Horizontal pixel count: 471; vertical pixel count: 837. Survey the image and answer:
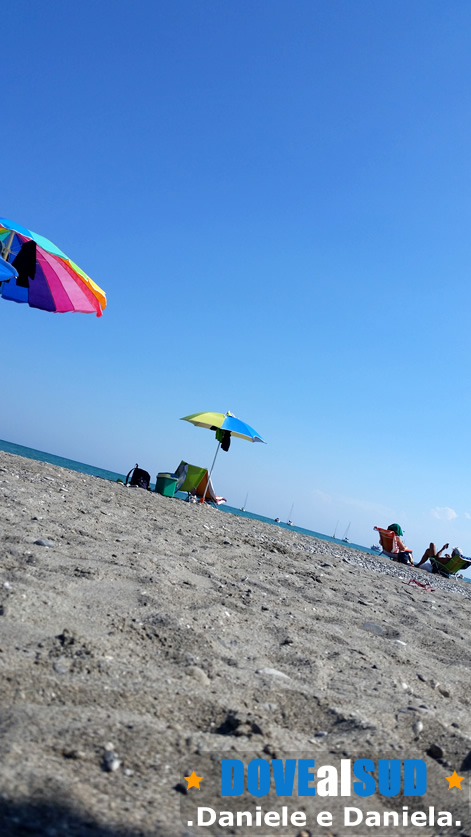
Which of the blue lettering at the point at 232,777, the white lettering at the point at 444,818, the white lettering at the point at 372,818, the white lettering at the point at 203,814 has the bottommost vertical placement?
the white lettering at the point at 203,814

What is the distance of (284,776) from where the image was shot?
1902 millimetres

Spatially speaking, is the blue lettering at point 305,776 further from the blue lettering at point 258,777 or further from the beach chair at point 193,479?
the beach chair at point 193,479

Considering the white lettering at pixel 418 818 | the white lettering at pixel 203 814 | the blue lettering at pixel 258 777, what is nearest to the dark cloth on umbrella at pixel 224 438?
the blue lettering at pixel 258 777

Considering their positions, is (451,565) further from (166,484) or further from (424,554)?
(166,484)

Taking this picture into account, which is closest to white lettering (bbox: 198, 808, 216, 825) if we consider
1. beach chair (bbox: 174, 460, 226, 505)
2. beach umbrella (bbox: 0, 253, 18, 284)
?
beach umbrella (bbox: 0, 253, 18, 284)

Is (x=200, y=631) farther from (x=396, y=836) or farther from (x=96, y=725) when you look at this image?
(x=396, y=836)

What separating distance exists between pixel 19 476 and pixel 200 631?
608 cm

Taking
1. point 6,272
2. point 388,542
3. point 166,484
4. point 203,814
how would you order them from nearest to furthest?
point 203,814, point 6,272, point 166,484, point 388,542

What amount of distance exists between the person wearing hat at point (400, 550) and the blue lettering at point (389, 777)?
16459mm

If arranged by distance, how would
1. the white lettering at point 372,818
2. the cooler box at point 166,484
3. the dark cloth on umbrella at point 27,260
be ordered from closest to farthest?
the white lettering at point 372,818
the dark cloth on umbrella at point 27,260
the cooler box at point 166,484

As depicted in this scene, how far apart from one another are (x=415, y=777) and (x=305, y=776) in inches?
17.0

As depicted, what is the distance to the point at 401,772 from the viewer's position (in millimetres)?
2031

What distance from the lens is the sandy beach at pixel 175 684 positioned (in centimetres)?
167

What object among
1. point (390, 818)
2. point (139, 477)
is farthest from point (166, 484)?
point (390, 818)
